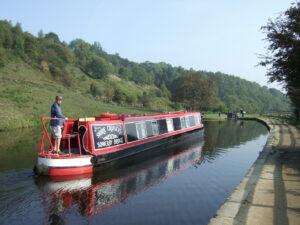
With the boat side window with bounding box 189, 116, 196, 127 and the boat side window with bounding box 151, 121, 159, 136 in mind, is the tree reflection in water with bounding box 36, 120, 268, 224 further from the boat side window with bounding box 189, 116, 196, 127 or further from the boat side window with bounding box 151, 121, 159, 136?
the boat side window with bounding box 189, 116, 196, 127

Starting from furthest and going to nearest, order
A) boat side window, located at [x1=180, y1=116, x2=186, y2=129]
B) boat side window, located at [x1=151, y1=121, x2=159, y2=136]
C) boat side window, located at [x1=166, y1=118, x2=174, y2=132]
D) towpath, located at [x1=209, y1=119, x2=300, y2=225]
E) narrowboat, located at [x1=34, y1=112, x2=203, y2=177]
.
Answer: boat side window, located at [x1=180, y1=116, x2=186, y2=129] → boat side window, located at [x1=166, y1=118, x2=174, y2=132] → boat side window, located at [x1=151, y1=121, x2=159, y2=136] → narrowboat, located at [x1=34, y1=112, x2=203, y2=177] → towpath, located at [x1=209, y1=119, x2=300, y2=225]

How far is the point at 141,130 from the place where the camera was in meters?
14.2

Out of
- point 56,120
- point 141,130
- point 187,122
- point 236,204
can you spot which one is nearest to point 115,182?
point 56,120

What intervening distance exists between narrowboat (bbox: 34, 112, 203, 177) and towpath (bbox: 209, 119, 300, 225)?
5.70 meters

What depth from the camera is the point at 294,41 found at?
12.1m

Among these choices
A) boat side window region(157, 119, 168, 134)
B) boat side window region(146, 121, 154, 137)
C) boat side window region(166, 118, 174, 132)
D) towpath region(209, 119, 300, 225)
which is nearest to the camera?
towpath region(209, 119, 300, 225)

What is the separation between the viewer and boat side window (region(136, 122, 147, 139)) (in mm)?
13936

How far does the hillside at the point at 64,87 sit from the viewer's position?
3048 cm

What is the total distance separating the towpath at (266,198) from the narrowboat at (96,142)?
224 inches

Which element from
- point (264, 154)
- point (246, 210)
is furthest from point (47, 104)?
point (246, 210)

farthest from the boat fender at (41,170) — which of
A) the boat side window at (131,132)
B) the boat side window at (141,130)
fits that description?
the boat side window at (141,130)

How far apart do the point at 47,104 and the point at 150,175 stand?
26.0 meters

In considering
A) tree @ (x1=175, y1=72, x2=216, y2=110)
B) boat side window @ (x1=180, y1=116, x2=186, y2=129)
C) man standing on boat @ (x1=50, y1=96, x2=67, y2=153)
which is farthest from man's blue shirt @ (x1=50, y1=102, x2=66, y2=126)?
tree @ (x1=175, y1=72, x2=216, y2=110)

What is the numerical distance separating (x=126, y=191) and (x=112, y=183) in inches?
36.9
